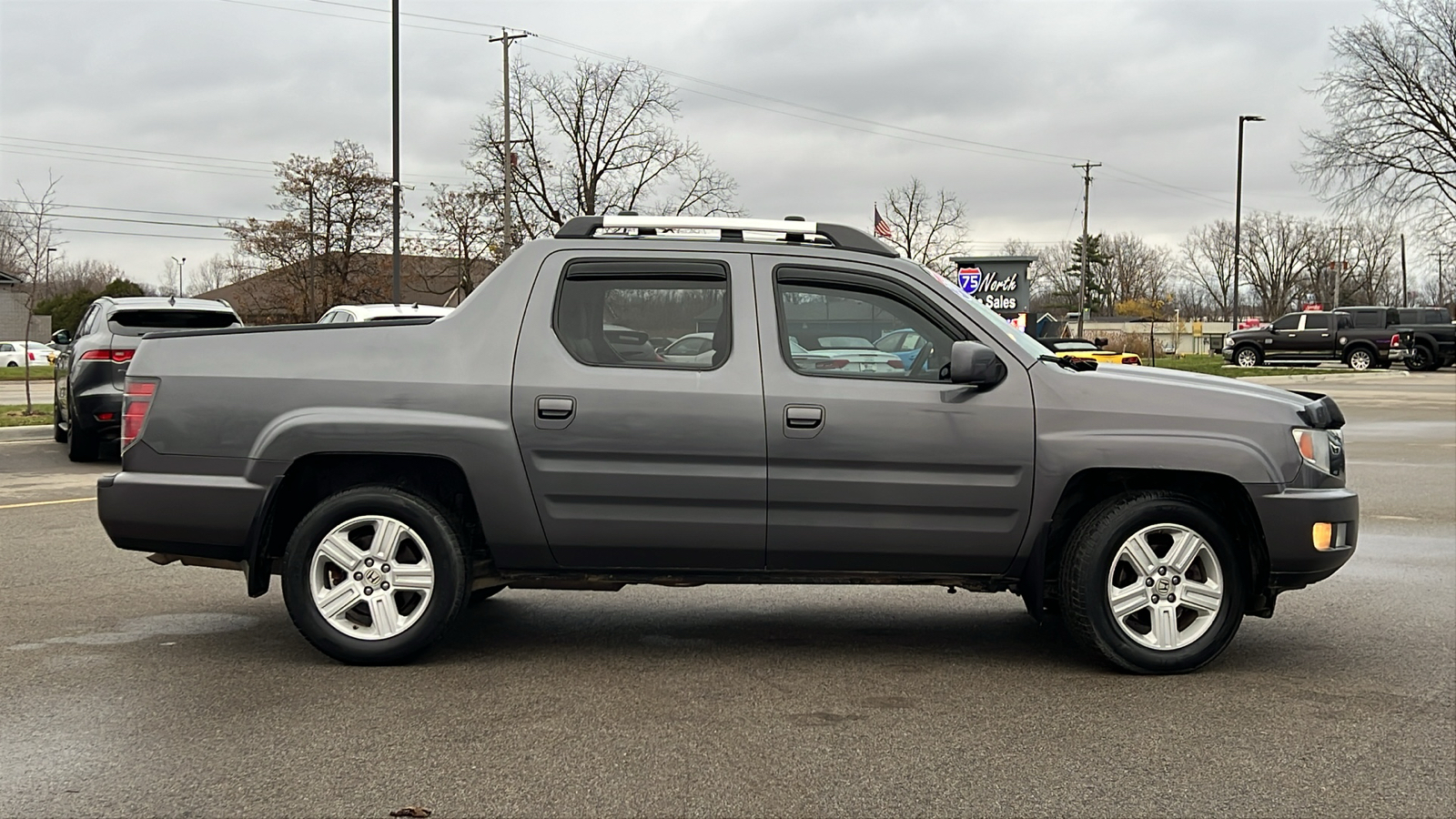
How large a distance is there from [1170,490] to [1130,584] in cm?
45

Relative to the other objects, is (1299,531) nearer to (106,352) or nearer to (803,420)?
(803,420)

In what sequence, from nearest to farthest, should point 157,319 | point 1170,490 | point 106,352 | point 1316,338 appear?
point 1170,490, point 106,352, point 157,319, point 1316,338

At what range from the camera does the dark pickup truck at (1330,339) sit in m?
44.2

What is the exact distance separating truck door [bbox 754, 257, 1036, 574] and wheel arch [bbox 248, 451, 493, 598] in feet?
4.47

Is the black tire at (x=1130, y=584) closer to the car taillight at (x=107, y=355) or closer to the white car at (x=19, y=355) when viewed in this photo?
the car taillight at (x=107, y=355)

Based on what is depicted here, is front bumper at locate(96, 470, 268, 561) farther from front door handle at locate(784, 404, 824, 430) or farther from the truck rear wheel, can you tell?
the truck rear wheel

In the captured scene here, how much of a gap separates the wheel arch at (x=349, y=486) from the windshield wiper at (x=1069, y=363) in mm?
2558

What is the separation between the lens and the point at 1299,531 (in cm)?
544

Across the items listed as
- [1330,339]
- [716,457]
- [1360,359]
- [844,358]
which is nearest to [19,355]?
[1330,339]

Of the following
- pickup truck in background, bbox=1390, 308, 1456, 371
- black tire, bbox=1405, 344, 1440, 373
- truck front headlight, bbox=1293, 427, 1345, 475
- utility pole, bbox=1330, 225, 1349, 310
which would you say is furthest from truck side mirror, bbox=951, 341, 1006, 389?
utility pole, bbox=1330, 225, 1349, 310

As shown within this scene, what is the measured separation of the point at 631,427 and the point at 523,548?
28.2 inches

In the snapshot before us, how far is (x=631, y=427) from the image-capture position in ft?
17.6

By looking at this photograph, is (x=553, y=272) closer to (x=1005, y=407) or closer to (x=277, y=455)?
(x=277, y=455)

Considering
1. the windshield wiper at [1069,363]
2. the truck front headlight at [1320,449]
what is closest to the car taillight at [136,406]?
the windshield wiper at [1069,363]
